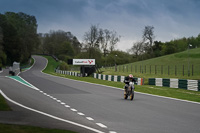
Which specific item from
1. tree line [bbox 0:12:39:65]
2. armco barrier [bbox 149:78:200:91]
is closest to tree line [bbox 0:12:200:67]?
tree line [bbox 0:12:39:65]

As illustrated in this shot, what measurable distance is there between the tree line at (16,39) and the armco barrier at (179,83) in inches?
3050

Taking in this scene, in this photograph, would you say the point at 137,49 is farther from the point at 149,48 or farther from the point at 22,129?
the point at 22,129

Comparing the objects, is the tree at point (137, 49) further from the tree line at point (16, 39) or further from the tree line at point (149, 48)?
the tree line at point (16, 39)

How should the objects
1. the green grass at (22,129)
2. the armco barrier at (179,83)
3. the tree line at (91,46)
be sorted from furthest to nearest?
1. the tree line at (91,46)
2. the armco barrier at (179,83)
3. the green grass at (22,129)

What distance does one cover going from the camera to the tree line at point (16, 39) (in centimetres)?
12131

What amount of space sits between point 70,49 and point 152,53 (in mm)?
48627

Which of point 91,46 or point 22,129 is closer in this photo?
point 22,129

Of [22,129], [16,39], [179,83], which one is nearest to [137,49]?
[16,39]

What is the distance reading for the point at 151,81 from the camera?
36.4 m

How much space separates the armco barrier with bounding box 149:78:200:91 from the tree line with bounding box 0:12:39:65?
77478 millimetres

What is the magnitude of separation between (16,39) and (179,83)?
330 ft

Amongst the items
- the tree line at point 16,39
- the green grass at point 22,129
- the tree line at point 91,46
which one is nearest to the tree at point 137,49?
the tree line at point 91,46

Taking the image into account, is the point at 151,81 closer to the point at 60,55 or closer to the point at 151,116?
the point at 151,116

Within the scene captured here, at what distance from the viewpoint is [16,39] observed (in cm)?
12388
